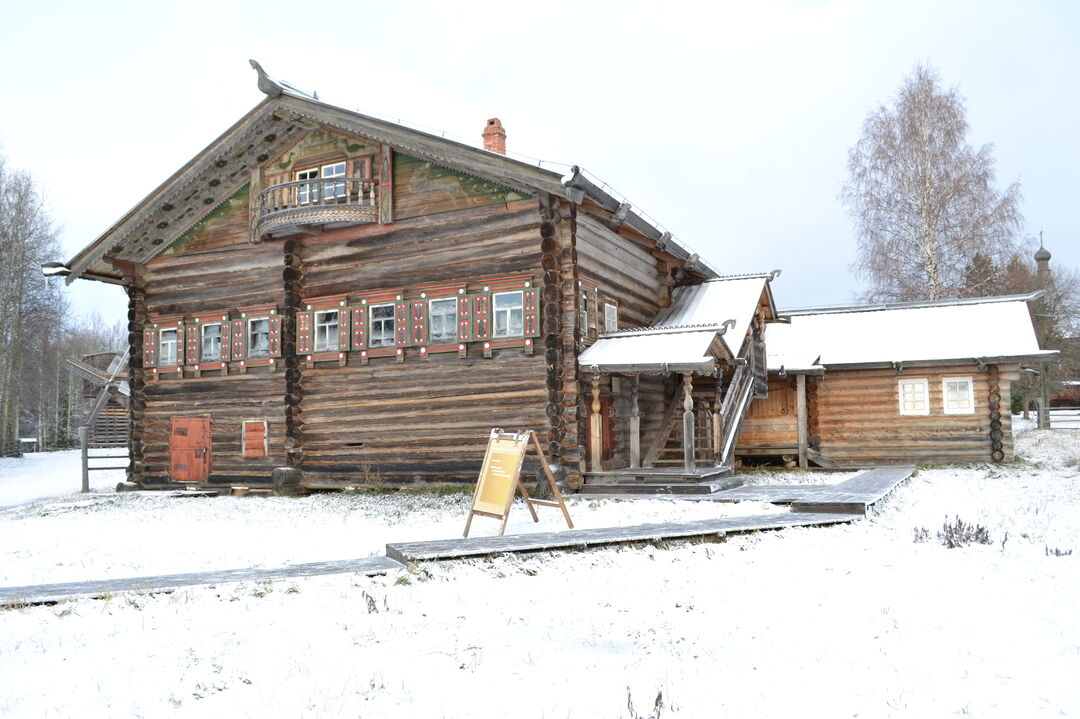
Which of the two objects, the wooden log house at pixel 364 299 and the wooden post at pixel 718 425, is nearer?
the wooden log house at pixel 364 299

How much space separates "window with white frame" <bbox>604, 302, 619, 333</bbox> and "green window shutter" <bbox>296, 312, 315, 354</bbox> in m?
6.91

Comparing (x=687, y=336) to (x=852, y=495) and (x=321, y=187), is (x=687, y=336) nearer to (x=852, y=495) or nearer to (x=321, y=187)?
(x=852, y=495)

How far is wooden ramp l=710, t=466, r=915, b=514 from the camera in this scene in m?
11.8

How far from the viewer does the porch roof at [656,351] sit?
53.9ft


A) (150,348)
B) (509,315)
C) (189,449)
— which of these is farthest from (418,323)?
(150,348)

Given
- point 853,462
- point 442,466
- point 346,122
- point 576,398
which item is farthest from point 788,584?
point 853,462

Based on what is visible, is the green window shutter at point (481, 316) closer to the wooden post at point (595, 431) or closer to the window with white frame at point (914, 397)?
the wooden post at point (595, 431)

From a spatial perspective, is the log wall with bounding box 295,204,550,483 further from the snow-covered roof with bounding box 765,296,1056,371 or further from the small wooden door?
the snow-covered roof with bounding box 765,296,1056,371

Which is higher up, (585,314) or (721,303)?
(721,303)

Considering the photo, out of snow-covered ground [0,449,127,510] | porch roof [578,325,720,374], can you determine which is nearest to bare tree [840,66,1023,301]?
porch roof [578,325,720,374]

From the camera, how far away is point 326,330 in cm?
2011

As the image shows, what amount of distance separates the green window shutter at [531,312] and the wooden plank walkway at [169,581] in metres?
8.92

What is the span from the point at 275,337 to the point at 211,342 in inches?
92.5

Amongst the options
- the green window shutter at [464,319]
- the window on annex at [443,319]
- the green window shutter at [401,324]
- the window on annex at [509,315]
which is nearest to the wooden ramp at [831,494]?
the window on annex at [509,315]
